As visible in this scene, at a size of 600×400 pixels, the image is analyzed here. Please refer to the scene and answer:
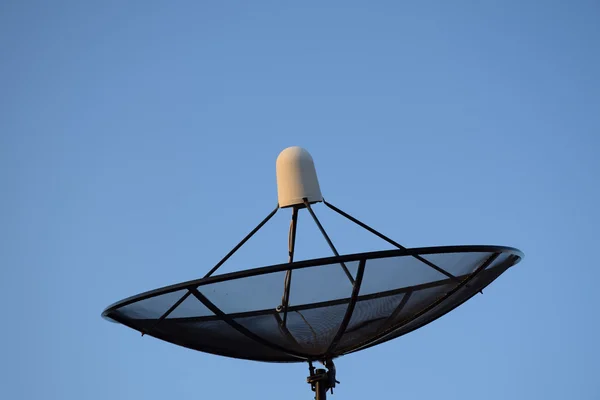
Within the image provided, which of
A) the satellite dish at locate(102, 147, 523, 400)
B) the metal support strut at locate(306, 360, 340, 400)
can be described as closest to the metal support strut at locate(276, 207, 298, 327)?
the satellite dish at locate(102, 147, 523, 400)

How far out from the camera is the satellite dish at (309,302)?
841 centimetres

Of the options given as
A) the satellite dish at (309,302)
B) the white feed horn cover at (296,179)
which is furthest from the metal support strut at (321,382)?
the white feed horn cover at (296,179)

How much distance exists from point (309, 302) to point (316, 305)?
0.08 meters

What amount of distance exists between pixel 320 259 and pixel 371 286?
1272 millimetres

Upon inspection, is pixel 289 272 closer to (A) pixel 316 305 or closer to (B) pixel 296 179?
(A) pixel 316 305

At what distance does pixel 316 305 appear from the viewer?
29.9ft

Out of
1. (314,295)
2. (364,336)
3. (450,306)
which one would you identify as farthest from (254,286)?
(450,306)

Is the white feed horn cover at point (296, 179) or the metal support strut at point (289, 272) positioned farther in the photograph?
the white feed horn cover at point (296, 179)

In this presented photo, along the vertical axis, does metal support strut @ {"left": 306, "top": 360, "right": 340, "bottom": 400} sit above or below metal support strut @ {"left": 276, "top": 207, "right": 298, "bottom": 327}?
below

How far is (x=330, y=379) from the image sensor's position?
366 inches

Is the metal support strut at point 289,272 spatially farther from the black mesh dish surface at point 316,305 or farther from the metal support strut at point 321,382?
the metal support strut at point 321,382

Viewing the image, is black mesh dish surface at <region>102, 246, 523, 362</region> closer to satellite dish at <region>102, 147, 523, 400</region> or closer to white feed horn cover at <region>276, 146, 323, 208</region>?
satellite dish at <region>102, 147, 523, 400</region>

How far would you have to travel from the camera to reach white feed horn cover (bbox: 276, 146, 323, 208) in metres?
9.71

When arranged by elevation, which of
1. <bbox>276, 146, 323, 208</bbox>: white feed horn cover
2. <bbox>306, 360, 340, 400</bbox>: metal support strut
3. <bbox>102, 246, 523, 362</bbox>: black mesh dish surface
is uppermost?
<bbox>276, 146, 323, 208</bbox>: white feed horn cover
